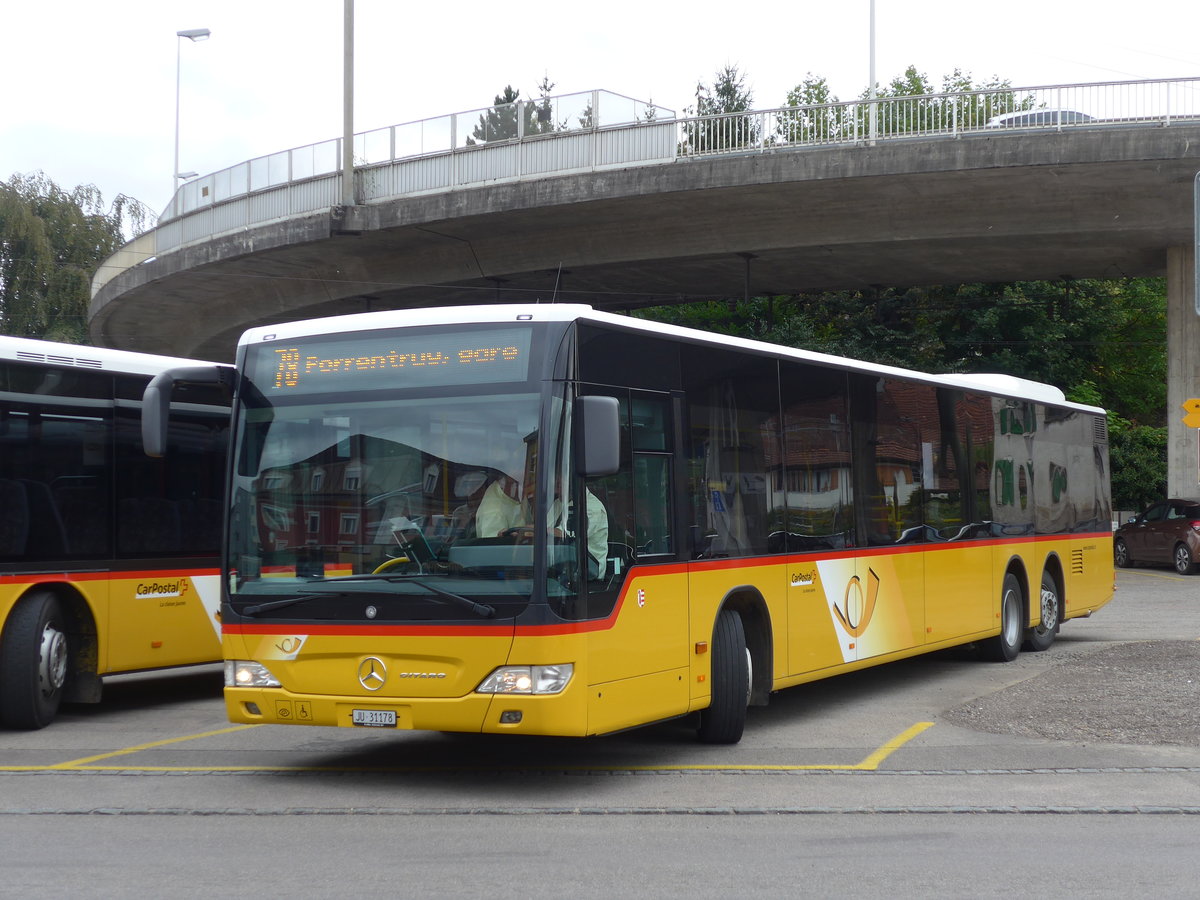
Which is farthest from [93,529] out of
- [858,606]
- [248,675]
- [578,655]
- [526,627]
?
[858,606]

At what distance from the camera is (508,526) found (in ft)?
25.7

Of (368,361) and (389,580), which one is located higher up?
(368,361)

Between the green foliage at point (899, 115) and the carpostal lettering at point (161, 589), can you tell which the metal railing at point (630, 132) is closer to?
the green foliage at point (899, 115)

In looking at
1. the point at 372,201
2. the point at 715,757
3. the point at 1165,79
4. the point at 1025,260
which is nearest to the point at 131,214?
the point at 372,201

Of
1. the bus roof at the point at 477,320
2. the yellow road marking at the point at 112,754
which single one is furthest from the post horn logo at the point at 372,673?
the yellow road marking at the point at 112,754

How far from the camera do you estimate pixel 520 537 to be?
7.81m

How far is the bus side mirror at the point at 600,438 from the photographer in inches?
307

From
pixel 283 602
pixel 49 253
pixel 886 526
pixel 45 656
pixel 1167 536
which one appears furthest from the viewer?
pixel 49 253

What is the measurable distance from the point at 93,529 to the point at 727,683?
17.3 feet

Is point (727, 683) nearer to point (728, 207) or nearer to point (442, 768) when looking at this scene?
point (442, 768)

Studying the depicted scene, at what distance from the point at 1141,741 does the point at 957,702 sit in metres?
2.37

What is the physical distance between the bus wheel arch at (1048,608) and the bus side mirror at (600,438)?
963cm

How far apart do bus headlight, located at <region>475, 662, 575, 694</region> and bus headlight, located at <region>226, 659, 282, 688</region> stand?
4.74 feet

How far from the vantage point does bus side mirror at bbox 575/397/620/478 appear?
779 cm
